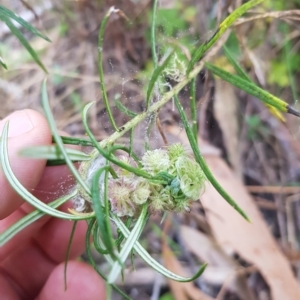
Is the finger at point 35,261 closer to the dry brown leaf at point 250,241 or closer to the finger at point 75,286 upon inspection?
the finger at point 75,286

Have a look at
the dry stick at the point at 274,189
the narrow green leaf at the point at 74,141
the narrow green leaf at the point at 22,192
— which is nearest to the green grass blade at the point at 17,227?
the narrow green leaf at the point at 22,192

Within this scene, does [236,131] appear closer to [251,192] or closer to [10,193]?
[251,192]

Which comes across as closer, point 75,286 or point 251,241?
point 75,286

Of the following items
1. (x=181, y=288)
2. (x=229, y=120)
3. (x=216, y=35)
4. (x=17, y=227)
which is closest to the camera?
(x=17, y=227)

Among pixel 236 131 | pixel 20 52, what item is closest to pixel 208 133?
pixel 236 131

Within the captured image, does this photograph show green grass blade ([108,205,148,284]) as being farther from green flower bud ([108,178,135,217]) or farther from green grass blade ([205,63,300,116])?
green grass blade ([205,63,300,116])

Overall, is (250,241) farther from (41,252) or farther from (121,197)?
(121,197)

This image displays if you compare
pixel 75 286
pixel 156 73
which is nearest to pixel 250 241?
pixel 75 286
